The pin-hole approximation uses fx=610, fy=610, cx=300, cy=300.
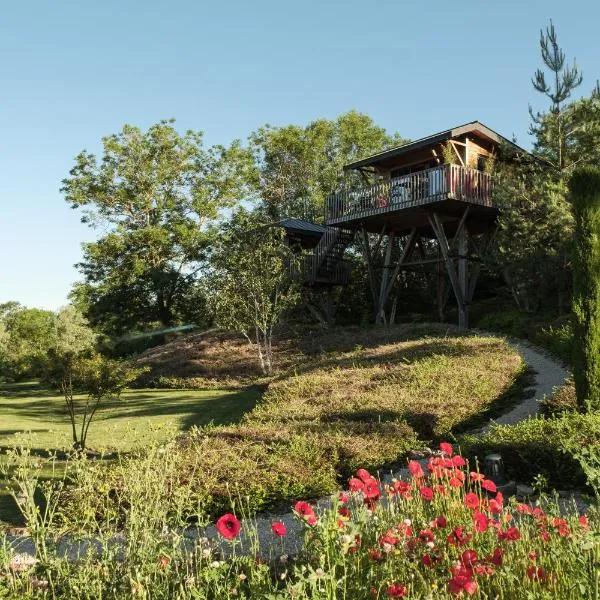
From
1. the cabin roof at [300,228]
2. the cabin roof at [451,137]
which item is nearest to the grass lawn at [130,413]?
the cabin roof at [300,228]

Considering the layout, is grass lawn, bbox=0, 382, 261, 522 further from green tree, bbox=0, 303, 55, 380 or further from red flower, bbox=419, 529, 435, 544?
green tree, bbox=0, 303, 55, 380

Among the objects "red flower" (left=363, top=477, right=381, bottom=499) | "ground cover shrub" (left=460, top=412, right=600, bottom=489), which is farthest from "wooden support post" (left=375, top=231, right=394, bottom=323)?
"red flower" (left=363, top=477, right=381, bottom=499)

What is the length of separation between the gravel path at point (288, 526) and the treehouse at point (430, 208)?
4.84 metres

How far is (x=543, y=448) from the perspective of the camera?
26.0 ft

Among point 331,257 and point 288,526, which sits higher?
point 331,257

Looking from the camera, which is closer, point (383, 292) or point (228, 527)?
point (228, 527)

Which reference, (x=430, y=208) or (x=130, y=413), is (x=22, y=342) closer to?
(x=130, y=413)

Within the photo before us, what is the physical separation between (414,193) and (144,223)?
22741 mm

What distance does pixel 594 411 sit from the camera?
10172mm

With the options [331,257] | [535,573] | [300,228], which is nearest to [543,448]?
[535,573]

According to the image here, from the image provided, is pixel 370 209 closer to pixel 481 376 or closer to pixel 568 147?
pixel 568 147

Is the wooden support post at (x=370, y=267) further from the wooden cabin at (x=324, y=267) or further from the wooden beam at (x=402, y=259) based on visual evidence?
the wooden cabin at (x=324, y=267)

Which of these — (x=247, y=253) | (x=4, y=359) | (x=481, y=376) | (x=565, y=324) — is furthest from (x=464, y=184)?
(x=4, y=359)

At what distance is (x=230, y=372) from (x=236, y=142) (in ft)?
78.7
